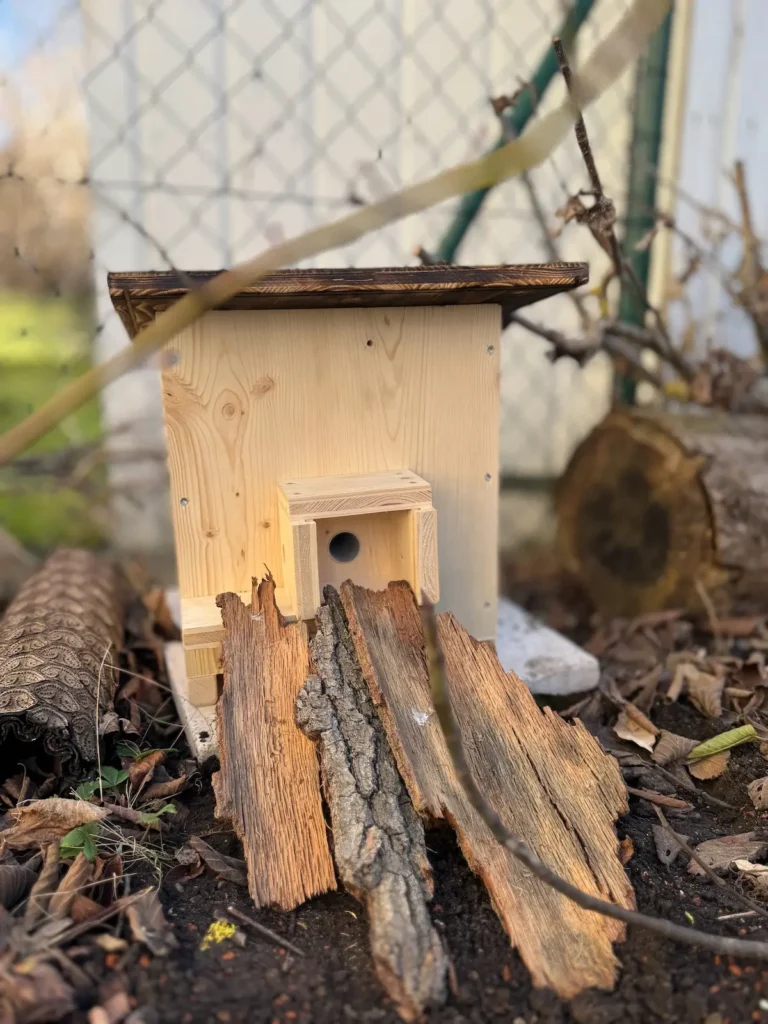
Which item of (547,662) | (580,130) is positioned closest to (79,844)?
(547,662)

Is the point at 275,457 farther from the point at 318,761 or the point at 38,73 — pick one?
the point at 38,73

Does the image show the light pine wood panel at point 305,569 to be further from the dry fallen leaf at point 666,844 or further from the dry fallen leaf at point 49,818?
the dry fallen leaf at point 666,844

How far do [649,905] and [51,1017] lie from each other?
36.9 inches

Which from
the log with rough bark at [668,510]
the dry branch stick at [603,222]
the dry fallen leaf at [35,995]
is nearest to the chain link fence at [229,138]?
the dry branch stick at [603,222]

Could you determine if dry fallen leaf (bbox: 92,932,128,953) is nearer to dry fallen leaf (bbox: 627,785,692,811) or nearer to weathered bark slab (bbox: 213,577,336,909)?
weathered bark slab (bbox: 213,577,336,909)

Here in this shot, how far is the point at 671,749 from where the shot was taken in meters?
1.80

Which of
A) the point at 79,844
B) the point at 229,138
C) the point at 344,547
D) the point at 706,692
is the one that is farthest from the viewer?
the point at 229,138

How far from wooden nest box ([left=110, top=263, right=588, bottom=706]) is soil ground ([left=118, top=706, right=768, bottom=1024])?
2.06 feet

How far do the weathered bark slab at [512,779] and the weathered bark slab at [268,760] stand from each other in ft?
0.56

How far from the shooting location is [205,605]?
1.86 meters

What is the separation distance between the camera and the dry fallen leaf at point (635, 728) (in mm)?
1858

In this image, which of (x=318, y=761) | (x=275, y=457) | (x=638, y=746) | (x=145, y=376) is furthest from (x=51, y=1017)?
(x=145, y=376)

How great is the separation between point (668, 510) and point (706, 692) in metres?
0.79

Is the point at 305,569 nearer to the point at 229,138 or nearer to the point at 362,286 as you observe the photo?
the point at 362,286
